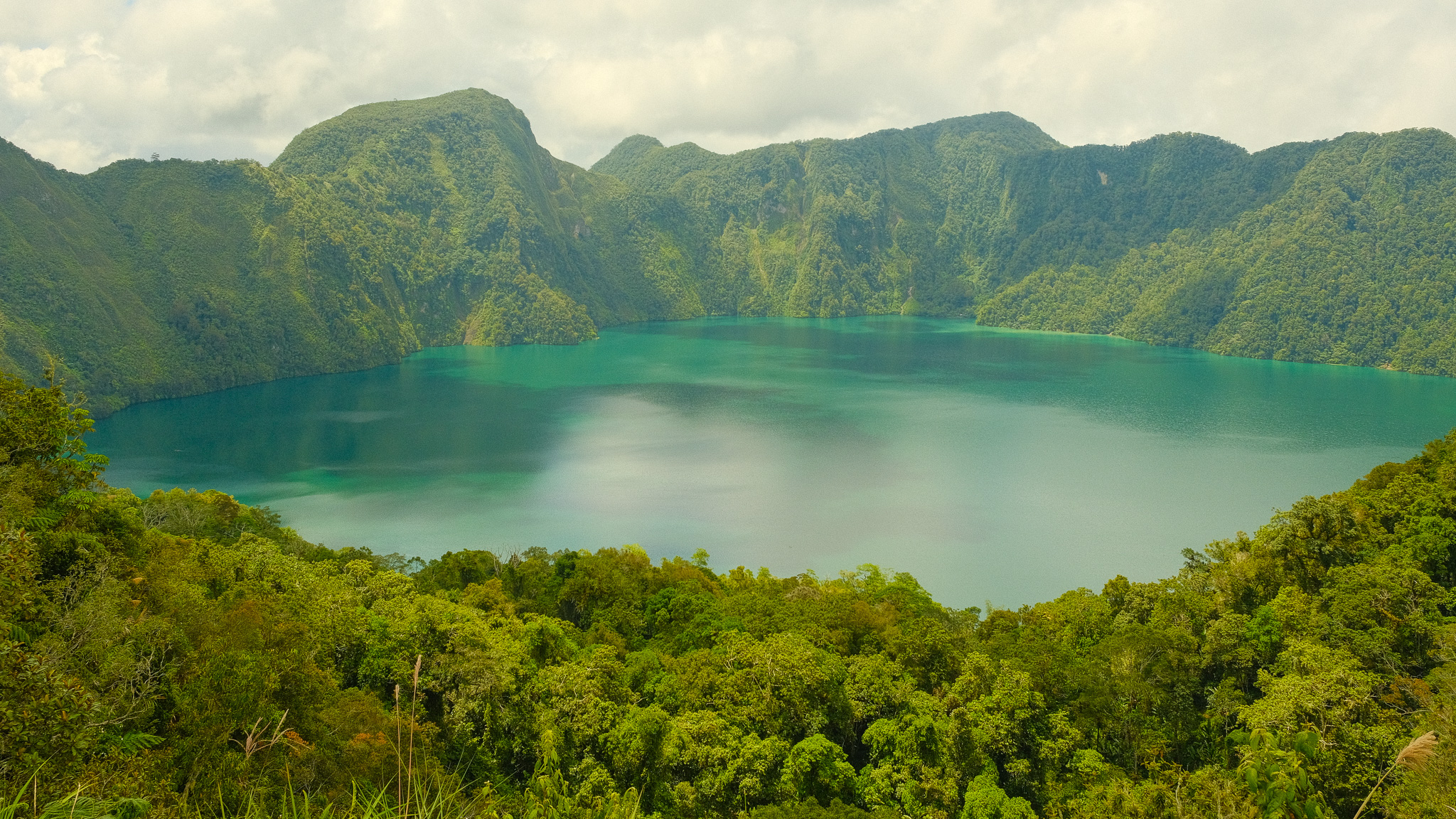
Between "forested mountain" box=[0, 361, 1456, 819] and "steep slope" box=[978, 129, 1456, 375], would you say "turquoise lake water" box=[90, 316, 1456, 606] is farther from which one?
"steep slope" box=[978, 129, 1456, 375]

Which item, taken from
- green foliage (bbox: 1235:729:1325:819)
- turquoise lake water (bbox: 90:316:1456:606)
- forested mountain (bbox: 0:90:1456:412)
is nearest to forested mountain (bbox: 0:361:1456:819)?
green foliage (bbox: 1235:729:1325:819)

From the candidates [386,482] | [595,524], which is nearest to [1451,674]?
[595,524]

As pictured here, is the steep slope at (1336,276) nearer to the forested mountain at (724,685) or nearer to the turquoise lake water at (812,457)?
the turquoise lake water at (812,457)

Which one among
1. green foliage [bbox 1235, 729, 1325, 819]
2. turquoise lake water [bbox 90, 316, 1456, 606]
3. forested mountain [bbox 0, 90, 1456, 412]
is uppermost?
forested mountain [bbox 0, 90, 1456, 412]

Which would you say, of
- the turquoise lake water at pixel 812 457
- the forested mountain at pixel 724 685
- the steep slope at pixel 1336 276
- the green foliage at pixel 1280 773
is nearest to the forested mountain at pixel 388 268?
the steep slope at pixel 1336 276

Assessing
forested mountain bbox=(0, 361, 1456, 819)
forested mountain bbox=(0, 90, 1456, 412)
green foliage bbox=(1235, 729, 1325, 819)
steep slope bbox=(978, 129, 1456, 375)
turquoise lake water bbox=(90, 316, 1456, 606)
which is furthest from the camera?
steep slope bbox=(978, 129, 1456, 375)

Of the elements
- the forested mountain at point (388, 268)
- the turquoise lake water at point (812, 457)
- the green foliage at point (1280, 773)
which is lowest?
the turquoise lake water at point (812, 457)

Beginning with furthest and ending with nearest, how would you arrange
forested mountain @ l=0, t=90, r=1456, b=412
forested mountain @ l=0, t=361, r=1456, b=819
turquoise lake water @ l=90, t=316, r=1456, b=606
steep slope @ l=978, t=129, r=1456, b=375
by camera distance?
steep slope @ l=978, t=129, r=1456, b=375 → forested mountain @ l=0, t=90, r=1456, b=412 → turquoise lake water @ l=90, t=316, r=1456, b=606 → forested mountain @ l=0, t=361, r=1456, b=819
